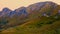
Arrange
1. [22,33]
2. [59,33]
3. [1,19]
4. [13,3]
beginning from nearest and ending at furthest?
1. [59,33]
2. [22,33]
3. [13,3]
4. [1,19]

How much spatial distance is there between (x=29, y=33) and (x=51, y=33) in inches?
377

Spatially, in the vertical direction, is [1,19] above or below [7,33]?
below

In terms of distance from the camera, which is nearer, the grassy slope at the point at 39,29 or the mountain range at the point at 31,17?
the grassy slope at the point at 39,29

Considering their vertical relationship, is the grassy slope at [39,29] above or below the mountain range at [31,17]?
above

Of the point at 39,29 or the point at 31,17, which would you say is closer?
the point at 39,29

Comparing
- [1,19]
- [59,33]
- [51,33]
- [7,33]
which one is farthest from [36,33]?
[1,19]

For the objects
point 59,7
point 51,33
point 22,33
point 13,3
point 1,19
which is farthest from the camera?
point 1,19

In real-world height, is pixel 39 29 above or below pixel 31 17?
above

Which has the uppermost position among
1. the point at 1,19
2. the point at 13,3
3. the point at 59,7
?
the point at 13,3

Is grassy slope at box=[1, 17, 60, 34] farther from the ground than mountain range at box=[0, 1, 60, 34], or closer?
farther from the ground

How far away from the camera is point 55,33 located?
5641cm

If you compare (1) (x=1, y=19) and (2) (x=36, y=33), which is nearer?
(2) (x=36, y=33)

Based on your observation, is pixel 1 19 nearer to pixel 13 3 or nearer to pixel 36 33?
pixel 13 3

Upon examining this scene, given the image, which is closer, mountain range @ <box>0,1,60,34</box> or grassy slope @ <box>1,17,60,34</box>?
grassy slope @ <box>1,17,60,34</box>
